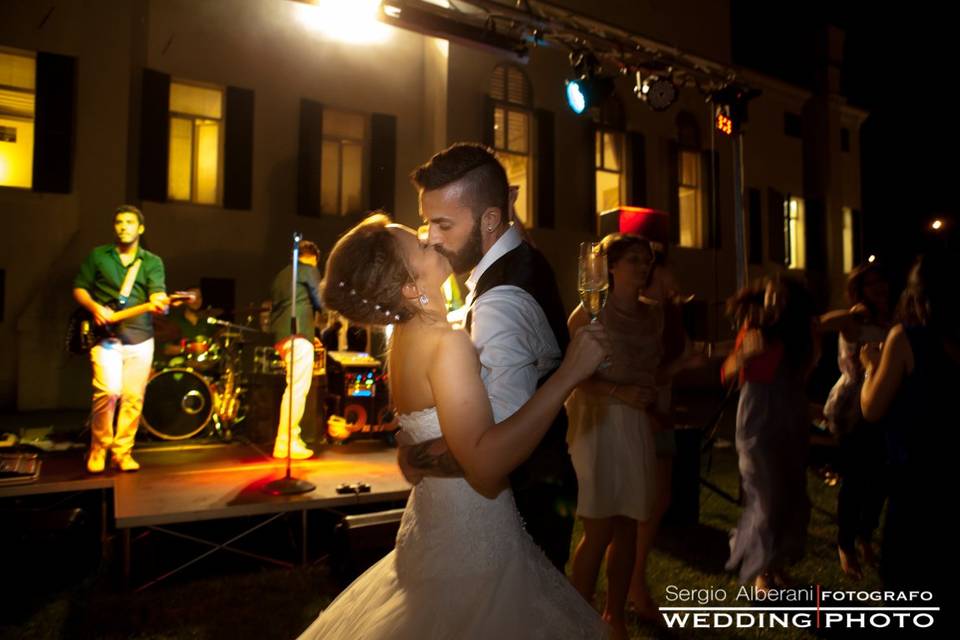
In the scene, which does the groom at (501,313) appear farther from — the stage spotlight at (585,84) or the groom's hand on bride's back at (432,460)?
the stage spotlight at (585,84)

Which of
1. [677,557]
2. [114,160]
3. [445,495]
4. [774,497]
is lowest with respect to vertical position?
[677,557]

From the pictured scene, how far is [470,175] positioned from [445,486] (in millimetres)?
876

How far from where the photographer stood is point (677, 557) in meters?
4.23

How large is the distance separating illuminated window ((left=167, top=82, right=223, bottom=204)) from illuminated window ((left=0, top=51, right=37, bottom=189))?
196 cm

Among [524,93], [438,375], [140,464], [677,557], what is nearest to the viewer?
[438,375]

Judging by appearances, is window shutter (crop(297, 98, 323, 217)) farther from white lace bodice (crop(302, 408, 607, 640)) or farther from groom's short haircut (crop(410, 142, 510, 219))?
white lace bodice (crop(302, 408, 607, 640))

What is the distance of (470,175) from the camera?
6.05 ft

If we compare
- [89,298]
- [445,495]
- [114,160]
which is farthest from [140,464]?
[114,160]

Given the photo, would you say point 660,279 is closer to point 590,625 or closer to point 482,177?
point 482,177

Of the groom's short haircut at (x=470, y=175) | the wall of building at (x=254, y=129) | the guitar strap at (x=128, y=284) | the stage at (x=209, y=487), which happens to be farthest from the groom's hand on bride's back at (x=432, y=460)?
the wall of building at (x=254, y=129)

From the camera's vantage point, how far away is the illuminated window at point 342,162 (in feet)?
37.7

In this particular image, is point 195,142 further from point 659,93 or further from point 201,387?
point 659,93

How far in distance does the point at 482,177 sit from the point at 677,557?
336cm

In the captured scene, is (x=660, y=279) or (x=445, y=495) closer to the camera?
(x=445, y=495)
